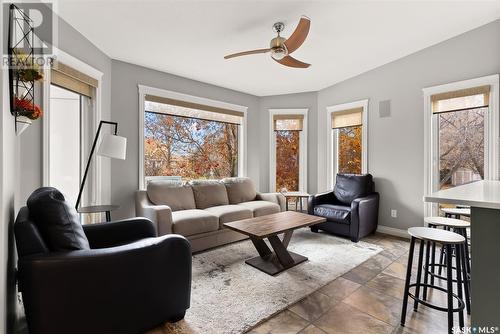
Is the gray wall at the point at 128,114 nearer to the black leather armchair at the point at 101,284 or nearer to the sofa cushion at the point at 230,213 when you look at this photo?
the sofa cushion at the point at 230,213

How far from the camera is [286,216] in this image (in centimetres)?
309

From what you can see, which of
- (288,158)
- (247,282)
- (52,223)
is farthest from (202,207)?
(52,223)

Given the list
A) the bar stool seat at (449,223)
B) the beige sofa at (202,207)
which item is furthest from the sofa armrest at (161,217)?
the bar stool seat at (449,223)

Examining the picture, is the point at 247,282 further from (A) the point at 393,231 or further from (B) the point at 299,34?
(A) the point at 393,231

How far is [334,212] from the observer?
145 inches

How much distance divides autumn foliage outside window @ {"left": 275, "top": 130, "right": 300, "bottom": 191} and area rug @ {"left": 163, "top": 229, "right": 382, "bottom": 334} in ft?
5.79

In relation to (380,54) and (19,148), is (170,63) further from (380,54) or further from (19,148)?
(380,54)

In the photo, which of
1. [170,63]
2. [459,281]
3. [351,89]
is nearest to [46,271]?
[459,281]

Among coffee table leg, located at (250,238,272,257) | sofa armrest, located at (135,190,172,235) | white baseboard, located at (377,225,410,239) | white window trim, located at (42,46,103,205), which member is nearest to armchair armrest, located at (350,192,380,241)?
white baseboard, located at (377,225,410,239)

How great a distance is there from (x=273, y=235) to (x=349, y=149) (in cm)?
281

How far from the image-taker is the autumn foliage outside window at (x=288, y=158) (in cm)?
507

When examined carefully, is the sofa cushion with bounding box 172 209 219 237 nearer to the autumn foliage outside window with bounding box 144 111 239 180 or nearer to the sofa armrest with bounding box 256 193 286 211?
the autumn foliage outside window with bounding box 144 111 239 180
